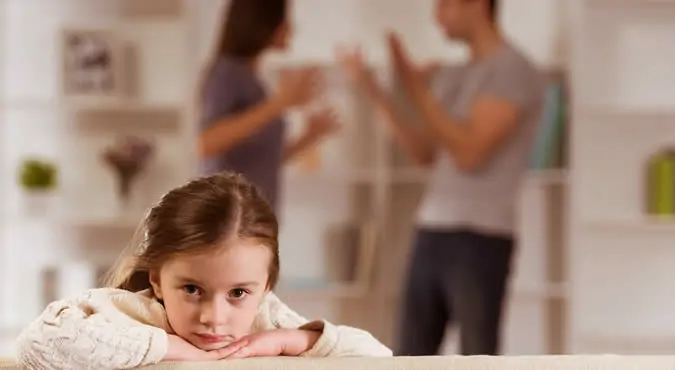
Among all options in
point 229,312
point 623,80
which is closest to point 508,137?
point 623,80

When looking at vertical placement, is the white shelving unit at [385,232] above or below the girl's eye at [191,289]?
below

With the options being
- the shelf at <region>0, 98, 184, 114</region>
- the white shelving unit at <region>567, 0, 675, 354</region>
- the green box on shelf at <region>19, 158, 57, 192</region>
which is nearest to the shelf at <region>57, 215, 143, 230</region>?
the green box on shelf at <region>19, 158, 57, 192</region>

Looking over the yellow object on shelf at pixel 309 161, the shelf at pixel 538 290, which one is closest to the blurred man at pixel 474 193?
the shelf at pixel 538 290

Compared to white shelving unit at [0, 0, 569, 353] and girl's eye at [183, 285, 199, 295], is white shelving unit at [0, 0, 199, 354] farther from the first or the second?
girl's eye at [183, 285, 199, 295]

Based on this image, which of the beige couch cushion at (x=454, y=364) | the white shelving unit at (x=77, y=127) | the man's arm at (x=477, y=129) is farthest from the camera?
the white shelving unit at (x=77, y=127)

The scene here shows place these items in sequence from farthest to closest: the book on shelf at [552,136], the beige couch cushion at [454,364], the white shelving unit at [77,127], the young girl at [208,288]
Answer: the white shelving unit at [77,127]
the book on shelf at [552,136]
the young girl at [208,288]
the beige couch cushion at [454,364]

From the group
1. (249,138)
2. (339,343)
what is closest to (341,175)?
(249,138)

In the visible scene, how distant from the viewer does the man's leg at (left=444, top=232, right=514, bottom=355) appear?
3.20 m

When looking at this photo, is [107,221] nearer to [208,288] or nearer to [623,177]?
[623,177]

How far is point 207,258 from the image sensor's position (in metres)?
1.38

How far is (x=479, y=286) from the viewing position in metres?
3.21

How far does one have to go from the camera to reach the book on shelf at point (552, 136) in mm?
3846

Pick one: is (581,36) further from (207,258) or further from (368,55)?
(207,258)

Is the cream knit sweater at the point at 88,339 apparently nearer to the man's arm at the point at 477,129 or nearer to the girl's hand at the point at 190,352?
the girl's hand at the point at 190,352
